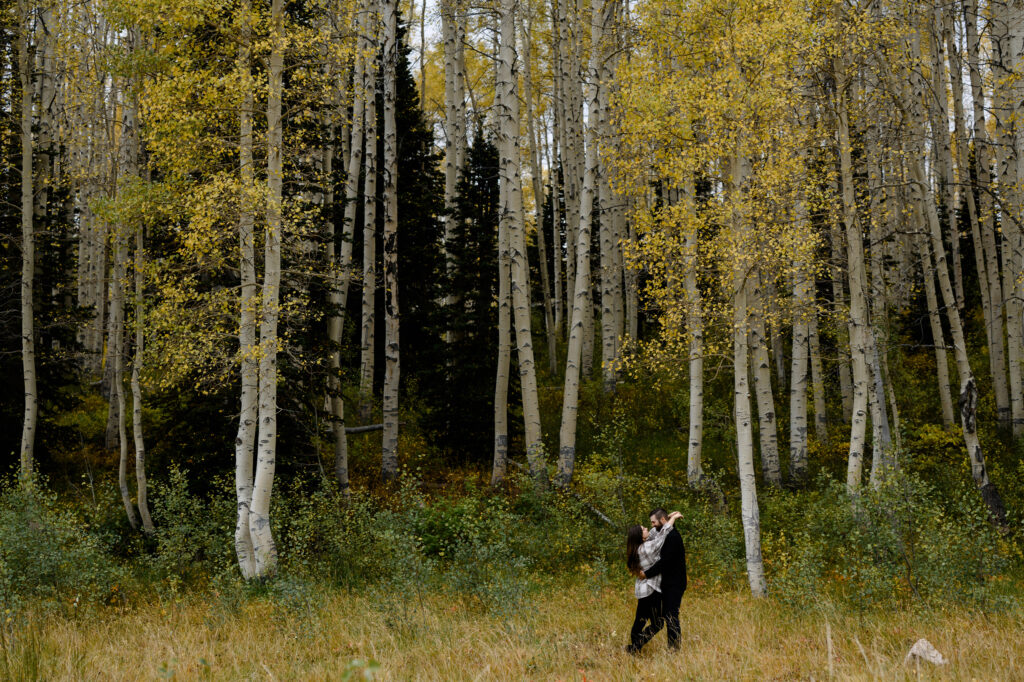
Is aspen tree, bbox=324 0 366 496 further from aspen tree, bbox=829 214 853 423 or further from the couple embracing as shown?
aspen tree, bbox=829 214 853 423

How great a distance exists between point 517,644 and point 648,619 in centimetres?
128

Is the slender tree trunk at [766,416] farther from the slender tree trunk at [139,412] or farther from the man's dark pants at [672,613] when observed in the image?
the slender tree trunk at [139,412]

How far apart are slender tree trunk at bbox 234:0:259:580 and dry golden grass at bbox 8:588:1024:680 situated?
3.71ft

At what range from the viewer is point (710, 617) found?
774 cm

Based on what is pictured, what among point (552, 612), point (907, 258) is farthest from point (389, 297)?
point (907, 258)

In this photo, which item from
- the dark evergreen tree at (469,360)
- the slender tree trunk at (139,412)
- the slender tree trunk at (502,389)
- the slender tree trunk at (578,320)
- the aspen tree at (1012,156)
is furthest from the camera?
the dark evergreen tree at (469,360)

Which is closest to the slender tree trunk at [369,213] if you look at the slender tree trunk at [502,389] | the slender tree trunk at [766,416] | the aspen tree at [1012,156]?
the slender tree trunk at [502,389]

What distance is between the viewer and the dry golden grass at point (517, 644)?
5.78 metres

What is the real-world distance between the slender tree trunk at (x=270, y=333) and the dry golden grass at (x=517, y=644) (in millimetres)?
887

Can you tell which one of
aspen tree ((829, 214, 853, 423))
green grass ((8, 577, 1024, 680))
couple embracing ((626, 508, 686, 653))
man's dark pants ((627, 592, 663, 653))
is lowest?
green grass ((8, 577, 1024, 680))

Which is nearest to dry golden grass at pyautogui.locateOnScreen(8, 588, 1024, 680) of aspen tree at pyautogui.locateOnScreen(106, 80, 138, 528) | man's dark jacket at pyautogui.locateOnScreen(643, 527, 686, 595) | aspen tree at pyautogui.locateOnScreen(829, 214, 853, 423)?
man's dark jacket at pyautogui.locateOnScreen(643, 527, 686, 595)

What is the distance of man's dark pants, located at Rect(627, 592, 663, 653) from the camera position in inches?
255

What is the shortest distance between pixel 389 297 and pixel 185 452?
4.93 m

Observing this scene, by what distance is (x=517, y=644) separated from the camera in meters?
6.68
